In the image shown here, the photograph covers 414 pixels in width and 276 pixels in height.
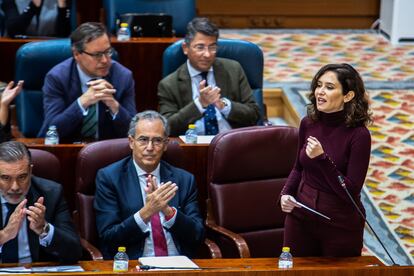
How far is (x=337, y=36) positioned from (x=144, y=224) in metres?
3.78

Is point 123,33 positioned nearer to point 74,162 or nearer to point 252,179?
point 74,162

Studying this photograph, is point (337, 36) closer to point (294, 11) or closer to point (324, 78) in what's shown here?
point (294, 11)

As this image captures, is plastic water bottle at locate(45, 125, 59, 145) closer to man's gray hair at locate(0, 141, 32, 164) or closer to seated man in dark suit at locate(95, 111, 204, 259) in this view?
seated man in dark suit at locate(95, 111, 204, 259)

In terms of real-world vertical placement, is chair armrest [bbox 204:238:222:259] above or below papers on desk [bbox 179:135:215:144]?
below

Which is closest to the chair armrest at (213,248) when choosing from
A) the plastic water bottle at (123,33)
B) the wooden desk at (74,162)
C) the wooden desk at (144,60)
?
the wooden desk at (74,162)

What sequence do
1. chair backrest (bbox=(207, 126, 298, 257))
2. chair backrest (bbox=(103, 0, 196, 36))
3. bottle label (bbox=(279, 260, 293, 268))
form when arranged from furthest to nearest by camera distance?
chair backrest (bbox=(103, 0, 196, 36)) → chair backrest (bbox=(207, 126, 298, 257)) → bottle label (bbox=(279, 260, 293, 268))

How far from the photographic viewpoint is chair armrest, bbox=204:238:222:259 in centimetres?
319

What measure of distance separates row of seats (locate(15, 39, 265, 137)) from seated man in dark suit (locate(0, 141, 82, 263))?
108 cm

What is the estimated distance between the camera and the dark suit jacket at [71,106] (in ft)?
12.1

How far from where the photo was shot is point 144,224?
310cm

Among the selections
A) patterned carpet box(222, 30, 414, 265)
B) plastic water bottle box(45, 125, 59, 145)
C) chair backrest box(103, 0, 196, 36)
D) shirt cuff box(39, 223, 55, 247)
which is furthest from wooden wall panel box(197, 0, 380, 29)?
shirt cuff box(39, 223, 55, 247)

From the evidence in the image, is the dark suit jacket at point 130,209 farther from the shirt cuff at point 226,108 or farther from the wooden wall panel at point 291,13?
the wooden wall panel at point 291,13

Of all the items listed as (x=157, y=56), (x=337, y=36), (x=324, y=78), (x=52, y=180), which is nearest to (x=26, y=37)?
(x=157, y=56)

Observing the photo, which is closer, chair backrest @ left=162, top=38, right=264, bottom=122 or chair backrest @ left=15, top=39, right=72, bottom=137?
chair backrest @ left=15, top=39, right=72, bottom=137
